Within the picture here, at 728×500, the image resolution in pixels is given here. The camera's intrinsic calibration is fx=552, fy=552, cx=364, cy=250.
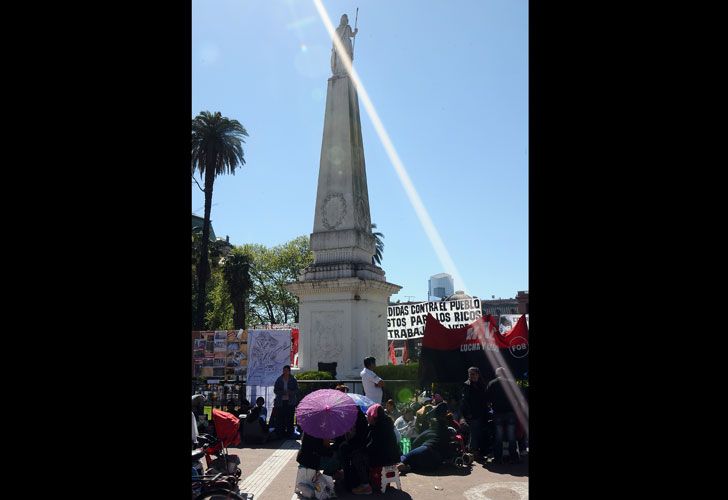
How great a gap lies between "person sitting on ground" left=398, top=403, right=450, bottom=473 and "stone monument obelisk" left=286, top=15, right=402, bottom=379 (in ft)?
24.2

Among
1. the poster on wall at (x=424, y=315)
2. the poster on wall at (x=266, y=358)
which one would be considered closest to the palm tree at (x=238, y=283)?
the poster on wall at (x=424, y=315)

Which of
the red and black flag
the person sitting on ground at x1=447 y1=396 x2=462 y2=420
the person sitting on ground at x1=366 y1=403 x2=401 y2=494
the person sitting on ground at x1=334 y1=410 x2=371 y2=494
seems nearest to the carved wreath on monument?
the red and black flag

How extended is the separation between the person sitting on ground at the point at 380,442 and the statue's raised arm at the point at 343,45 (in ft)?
46.9

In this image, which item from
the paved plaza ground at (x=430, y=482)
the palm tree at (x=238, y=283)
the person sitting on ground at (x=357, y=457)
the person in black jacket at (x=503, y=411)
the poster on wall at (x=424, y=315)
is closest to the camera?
the paved plaza ground at (x=430, y=482)

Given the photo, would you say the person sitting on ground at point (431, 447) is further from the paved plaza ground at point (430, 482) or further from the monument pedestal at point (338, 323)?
the monument pedestal at point (338, 323)

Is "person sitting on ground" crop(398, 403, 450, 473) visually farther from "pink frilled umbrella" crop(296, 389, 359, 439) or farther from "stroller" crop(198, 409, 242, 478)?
"stroller" crop(198, 409, 242, 478)

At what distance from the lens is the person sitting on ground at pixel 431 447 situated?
29.0 feet

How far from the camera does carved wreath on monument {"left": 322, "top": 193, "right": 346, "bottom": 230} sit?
18062 mm

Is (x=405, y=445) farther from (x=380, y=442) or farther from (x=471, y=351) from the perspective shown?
(x=471, y=351)

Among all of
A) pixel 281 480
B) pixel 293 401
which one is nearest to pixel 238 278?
pixel 293 401

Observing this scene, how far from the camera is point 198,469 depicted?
674 centimetres
